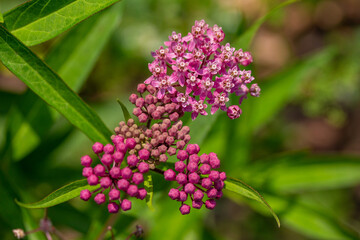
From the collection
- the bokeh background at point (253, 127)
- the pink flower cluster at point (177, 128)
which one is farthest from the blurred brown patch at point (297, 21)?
the pink flower cluster at point (177, 128)

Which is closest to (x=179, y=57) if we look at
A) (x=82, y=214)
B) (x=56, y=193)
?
(x=56, y=193)

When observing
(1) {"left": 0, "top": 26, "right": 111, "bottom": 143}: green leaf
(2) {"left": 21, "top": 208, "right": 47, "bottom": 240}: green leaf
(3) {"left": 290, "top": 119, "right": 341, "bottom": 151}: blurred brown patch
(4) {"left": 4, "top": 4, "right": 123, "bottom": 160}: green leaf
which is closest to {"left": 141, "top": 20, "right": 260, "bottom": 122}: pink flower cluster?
(1) {"left": 0, "top": 26, "right": 111, "bottom": 143}: green leaf

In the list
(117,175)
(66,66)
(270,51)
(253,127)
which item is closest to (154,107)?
(117,175)

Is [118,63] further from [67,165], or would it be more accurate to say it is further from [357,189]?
[357,189]

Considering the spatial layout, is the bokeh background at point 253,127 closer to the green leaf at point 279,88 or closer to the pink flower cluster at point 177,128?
the green leaf at point 279,88

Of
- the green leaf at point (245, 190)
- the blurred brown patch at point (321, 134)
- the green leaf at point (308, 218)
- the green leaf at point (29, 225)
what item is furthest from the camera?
the blurred brown patch at point (321, 134)

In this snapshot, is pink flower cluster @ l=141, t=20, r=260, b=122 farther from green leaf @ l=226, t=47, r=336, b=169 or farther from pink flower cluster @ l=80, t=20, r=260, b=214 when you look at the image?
green leaf @ l=226, t=47, r=336, b=169

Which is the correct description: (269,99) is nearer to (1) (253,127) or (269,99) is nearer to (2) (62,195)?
(1) (253,127)
